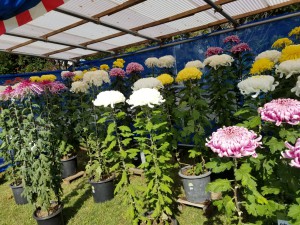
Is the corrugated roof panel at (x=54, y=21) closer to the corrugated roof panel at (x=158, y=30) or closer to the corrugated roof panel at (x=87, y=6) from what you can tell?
the corrugated roof panel at (x=87, y=6)

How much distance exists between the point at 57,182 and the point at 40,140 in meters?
0.68

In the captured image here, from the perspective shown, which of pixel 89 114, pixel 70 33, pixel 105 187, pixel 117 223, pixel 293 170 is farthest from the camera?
pixel 70 33

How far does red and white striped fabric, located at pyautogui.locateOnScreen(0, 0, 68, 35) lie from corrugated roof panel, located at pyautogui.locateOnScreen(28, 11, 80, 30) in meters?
3.37

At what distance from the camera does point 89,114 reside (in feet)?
14.6

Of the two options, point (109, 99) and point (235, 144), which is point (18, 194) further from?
point (235, 144)

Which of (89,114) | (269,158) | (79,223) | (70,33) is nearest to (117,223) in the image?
(79,223)

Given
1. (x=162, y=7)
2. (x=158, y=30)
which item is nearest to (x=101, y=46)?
(x=158, y=30)

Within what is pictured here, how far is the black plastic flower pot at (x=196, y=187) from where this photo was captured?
3443 millimetres

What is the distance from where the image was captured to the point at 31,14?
5.02ft

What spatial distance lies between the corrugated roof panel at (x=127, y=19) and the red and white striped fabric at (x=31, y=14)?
3374 millimetres

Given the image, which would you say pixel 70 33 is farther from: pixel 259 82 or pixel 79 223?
pixel 259 82

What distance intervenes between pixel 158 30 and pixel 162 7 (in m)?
1.36

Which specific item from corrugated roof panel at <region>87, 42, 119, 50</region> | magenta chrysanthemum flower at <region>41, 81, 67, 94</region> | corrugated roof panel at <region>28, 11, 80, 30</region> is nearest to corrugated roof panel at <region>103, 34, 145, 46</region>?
corrugated roof panel at <region>87, 42, 119, 50</region>

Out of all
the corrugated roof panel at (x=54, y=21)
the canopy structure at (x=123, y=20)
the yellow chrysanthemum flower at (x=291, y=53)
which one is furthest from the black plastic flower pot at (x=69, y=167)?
the yellow chrysanthemum flower at (x=291, y=53)
